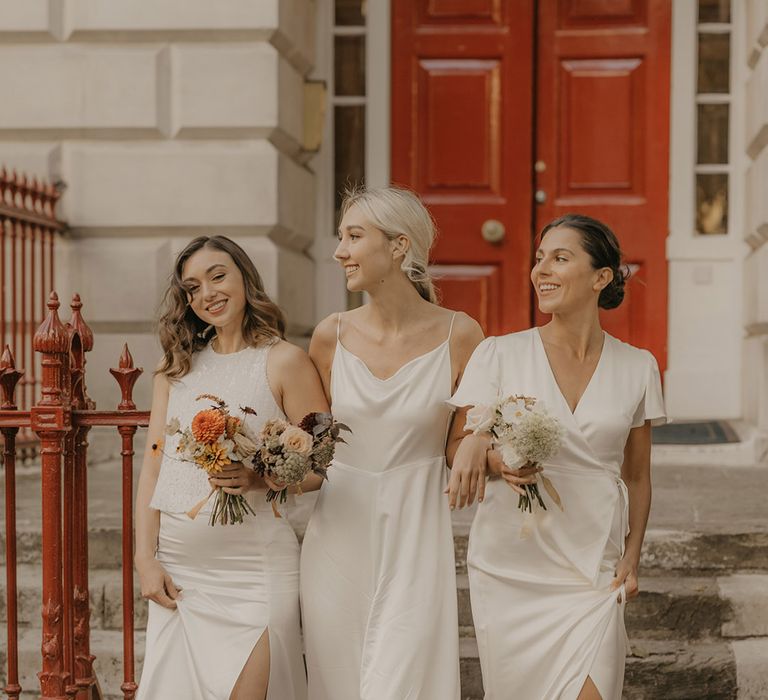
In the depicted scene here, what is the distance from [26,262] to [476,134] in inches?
112

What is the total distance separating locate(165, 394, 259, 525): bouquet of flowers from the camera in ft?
9.94

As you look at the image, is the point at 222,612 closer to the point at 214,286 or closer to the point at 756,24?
the point at 214,286

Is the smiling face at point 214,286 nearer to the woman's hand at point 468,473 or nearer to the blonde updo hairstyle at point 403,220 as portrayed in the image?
the blonde updo hairstyle at point 403,220

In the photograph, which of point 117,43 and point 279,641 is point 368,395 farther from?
point 117,43

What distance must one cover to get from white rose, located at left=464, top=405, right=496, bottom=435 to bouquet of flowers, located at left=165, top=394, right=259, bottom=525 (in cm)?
56

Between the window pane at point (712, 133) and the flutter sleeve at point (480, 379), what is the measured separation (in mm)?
4766

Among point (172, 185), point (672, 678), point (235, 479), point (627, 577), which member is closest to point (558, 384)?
point (627, 577)

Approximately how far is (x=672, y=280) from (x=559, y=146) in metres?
1.10

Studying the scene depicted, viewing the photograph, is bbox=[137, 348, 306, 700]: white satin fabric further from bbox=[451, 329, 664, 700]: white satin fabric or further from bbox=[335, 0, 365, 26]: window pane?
bbox=[335, 0, 365, 26]: window pane

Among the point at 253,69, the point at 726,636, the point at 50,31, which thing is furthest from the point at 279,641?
the point at 50,31

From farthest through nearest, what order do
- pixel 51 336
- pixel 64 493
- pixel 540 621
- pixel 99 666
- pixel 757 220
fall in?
pixel 757 220
pixel 99 666
pixel 64 493
pixel 51 336
pixel 540 621

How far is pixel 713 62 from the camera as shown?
7.56 m

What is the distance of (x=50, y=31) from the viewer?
6773 millimetres

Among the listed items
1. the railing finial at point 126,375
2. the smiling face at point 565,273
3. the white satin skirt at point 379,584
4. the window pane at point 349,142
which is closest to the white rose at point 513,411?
the smiling face at point 565,273
